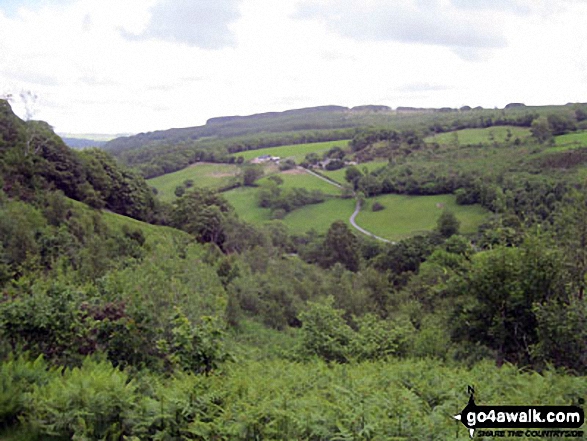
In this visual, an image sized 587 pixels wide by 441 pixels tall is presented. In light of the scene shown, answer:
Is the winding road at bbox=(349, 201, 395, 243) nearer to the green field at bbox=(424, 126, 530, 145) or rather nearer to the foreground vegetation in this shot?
the foreground vegetation

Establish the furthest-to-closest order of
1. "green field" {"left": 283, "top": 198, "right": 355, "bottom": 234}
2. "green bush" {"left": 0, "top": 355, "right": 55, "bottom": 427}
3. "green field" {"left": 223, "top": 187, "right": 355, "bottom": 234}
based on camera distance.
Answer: "green field" {"left": 223, "top": 187, "right": 355, "bottom": 234}, "green field" {"left": 283, "top": 198, "right": 355, "bottom": 234}, "green bush" {"left": 0, "top": 355, "right": 55, "bottom": 427}

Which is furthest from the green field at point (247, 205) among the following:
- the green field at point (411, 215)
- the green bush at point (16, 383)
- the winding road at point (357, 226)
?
the green bush at point (16, 383)

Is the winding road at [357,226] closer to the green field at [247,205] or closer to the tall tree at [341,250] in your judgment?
the tall tree at [341,250]

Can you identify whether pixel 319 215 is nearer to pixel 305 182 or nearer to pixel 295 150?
pixel 305 182

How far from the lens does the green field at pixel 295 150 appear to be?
396 feet

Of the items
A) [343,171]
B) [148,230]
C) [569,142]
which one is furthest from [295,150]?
[148,230]

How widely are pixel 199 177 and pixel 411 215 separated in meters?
50.8

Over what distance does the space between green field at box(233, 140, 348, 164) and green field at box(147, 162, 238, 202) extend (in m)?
13.0

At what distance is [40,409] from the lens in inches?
224

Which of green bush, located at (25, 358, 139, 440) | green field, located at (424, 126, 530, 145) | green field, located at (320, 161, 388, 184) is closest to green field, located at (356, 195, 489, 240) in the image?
green field, located at (320, 161, 388, 184)

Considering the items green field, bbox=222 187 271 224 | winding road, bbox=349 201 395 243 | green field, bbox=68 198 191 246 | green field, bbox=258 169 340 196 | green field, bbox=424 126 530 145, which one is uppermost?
green field, bbox=424 126 530 145

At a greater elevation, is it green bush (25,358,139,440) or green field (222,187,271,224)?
green bush (25,358,139,440)

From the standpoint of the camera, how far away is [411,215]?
6994cm

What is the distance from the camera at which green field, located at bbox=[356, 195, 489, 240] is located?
63.6 m
